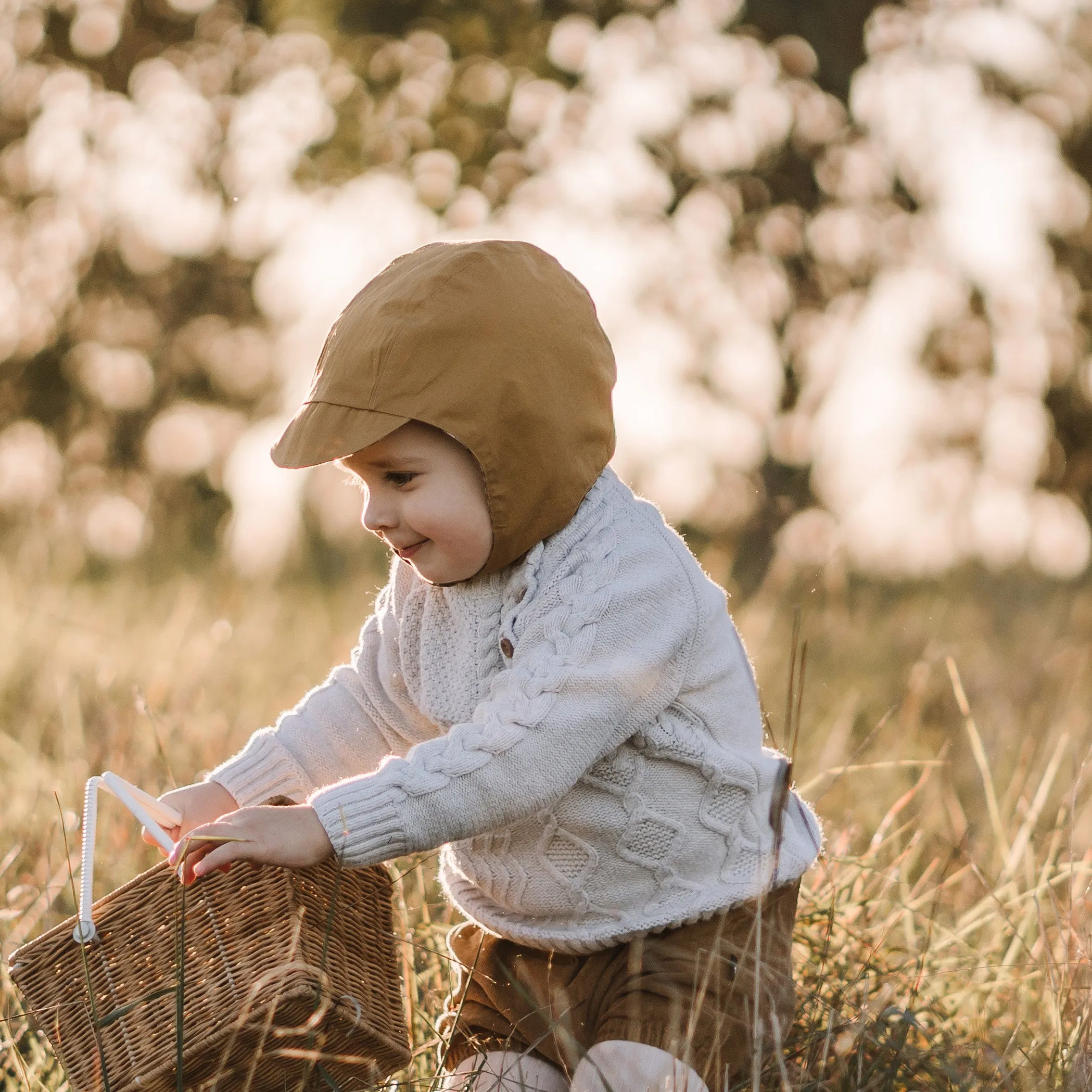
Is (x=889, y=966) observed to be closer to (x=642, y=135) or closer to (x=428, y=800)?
(x=428, y=800)

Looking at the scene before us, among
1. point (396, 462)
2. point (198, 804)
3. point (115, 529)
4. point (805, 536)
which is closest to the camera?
point (396, 462)

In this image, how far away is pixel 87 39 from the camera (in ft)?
31.8

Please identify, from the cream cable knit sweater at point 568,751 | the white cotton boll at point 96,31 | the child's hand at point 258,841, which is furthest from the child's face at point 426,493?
the white cotton boll at point 96,31

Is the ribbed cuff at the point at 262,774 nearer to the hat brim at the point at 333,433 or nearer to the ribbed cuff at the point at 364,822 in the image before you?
the ribbed cuff at the point at 364,822

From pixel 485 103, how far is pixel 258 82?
6.90ft

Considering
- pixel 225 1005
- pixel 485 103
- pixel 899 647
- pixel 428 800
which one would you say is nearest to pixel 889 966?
pixel 428 800

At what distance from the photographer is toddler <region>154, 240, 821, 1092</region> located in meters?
2.18

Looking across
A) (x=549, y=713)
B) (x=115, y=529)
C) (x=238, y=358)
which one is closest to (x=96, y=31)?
(x=238, y=358)

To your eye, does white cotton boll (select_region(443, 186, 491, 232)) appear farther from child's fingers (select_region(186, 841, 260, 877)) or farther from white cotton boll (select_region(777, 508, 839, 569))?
child's fingers (select_region(186, 841, 260, 877))

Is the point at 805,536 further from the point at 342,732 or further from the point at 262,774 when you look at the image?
the point at 262,774

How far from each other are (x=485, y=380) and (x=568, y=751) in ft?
1.88

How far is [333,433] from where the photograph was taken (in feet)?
7.42

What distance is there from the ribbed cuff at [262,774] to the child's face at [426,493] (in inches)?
20.2

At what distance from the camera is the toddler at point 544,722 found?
2176 millimetres
